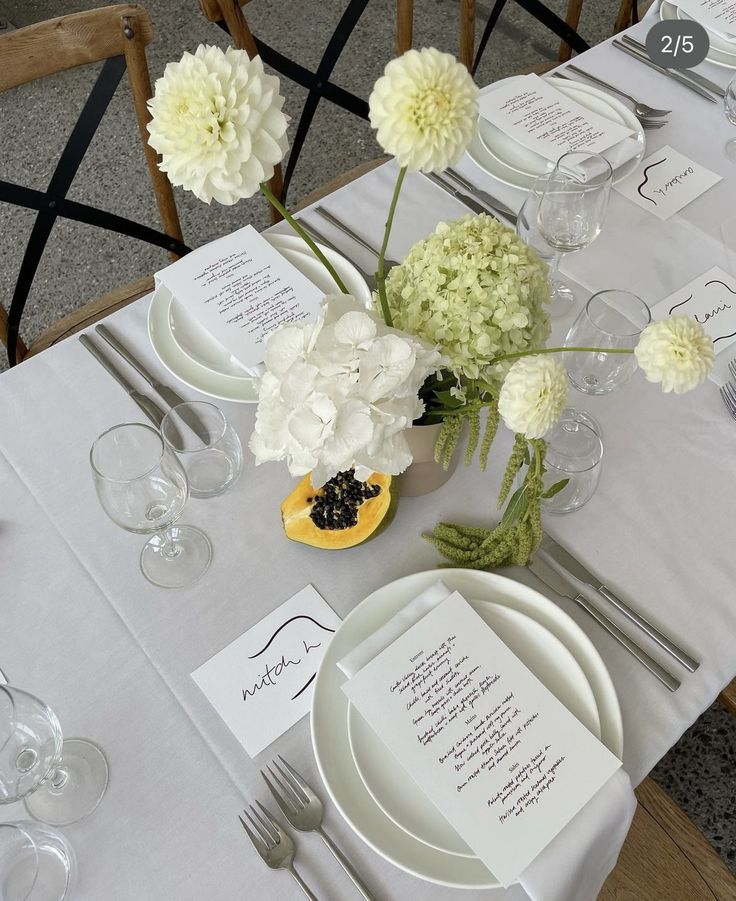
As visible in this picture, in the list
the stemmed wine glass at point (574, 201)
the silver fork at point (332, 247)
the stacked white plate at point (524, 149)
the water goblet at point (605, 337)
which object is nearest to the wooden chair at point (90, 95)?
the silver fork at point (332, 247)

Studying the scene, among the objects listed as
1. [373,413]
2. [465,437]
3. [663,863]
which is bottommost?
[663,863]

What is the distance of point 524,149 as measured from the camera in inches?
45.8

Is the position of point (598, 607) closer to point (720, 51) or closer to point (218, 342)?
point (218, 342)

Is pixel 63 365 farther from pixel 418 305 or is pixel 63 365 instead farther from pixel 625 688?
pixel 625 688

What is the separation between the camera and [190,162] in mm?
589

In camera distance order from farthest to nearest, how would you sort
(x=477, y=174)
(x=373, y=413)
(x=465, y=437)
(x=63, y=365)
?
(x=477, y=174), (x=63, y=365), (x=465, y=437), (x=373, y=413)

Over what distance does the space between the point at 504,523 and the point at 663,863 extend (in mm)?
522

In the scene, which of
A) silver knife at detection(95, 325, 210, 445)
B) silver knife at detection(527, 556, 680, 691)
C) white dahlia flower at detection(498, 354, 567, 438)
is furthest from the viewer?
silver knife at detection(95, 325, 210, 445)

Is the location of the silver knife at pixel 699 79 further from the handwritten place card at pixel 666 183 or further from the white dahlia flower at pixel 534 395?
the white dahlia flower at pixel 534 395

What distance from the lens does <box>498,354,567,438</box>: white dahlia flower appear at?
541mm

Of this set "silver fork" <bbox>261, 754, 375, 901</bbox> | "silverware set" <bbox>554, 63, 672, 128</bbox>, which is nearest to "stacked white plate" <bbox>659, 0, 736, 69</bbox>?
"silverware set" <bbox>554, 63, 672, 128</bbox>

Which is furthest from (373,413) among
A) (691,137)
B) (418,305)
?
(691,137)

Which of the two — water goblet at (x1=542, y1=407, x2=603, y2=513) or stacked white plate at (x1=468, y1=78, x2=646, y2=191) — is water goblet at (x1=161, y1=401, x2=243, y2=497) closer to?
water goblet at (x1=542, y1=407, x2=603, y2=513)

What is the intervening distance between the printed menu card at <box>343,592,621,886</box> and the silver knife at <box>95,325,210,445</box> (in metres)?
0.34
